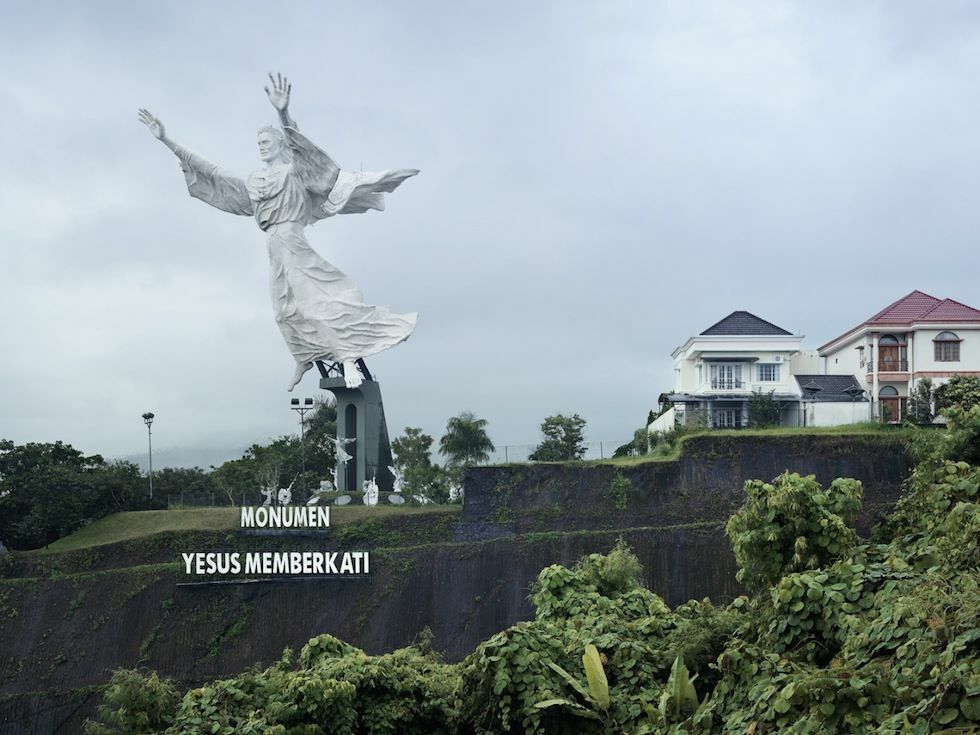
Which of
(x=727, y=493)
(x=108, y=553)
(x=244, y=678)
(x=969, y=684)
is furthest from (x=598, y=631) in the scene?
(x=108, y=553)

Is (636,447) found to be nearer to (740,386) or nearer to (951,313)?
(740,386)

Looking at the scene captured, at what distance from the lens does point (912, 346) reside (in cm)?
3850

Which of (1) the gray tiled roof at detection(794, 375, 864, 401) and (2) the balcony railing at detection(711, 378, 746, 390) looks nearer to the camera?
(1) the gray tiled roof at detection(794, 375, 864, 401)

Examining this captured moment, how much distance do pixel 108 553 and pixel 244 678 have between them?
67.9ft

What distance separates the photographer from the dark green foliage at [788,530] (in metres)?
13.4

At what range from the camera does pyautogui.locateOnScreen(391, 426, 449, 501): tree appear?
44.3 metres

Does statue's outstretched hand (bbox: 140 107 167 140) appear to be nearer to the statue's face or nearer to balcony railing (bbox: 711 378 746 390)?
the statue's face

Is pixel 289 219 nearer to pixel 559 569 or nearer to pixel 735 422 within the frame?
pixel 735 422

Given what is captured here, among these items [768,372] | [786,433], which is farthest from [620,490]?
A: [768,372]

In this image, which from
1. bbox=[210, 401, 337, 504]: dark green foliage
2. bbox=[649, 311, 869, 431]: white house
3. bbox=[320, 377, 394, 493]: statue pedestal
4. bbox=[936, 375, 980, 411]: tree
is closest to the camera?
bbox=[936, 375, 980, 411]: tree

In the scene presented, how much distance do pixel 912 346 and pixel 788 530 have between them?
27.3 m

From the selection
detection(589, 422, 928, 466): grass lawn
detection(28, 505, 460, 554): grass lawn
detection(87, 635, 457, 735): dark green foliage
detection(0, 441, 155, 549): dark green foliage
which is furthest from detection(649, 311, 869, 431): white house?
detection(87, 635, 457, 735): dark green foliage

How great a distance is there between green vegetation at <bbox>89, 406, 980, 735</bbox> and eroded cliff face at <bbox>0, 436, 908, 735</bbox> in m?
11.2

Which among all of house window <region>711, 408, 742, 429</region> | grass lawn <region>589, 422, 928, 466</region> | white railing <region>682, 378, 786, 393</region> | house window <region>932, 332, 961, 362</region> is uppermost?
house window <region>932, 332, 961, 362</region>
